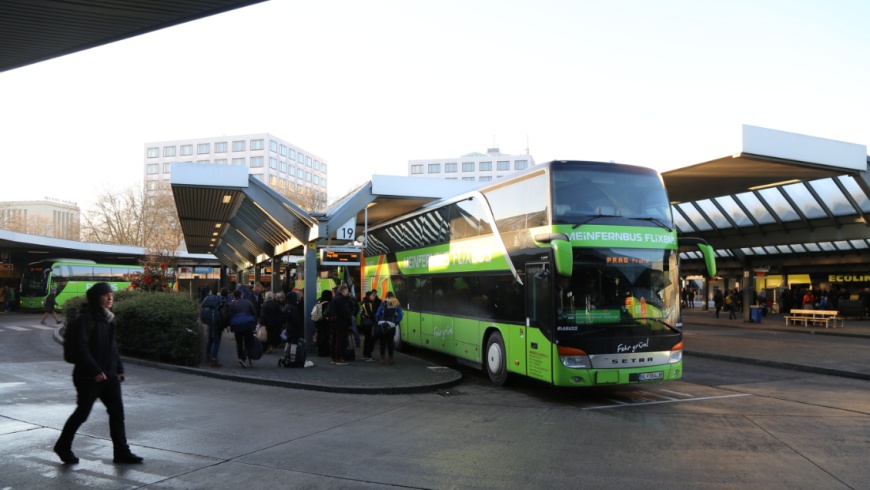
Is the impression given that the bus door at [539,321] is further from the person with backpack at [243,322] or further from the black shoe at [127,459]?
the black shoe at [127,459]

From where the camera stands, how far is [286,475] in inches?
226

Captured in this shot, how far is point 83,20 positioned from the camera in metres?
6.94

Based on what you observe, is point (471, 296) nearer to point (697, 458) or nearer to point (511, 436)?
point (511, 436)

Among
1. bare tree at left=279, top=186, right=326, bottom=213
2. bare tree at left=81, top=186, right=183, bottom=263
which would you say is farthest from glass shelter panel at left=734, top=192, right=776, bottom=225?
bare tree at left=81, top=186, right=183, bottom=263

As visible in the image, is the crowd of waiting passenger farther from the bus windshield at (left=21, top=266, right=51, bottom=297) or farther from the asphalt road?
the bus windshield at (left=21, top=266, right=51, bottom=297)

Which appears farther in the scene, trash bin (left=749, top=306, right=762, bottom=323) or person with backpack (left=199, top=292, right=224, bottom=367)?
trash bin (left=749, top=306, right=762, bottom=323)

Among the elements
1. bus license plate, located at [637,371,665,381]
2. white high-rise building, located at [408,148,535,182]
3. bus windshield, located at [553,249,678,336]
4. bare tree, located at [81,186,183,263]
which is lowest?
bus license plate, located at [637,371,665,381]

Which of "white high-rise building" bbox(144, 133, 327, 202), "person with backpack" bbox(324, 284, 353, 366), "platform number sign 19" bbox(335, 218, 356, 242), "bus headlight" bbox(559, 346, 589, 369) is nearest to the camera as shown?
"bus headlight" bbox(559, 346, 589, 369)

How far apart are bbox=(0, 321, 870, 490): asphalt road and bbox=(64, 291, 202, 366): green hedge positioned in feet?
2.90

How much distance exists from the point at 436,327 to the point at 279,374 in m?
4.41

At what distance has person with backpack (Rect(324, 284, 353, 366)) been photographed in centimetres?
1356

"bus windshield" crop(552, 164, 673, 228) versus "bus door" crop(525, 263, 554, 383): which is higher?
"bus windshield" crop(552, 164, 673, 228)

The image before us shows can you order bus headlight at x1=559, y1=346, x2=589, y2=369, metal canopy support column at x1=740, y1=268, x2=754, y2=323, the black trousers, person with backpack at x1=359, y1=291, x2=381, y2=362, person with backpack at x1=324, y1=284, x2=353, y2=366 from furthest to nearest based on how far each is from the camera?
metal canopy support column at x1=740, y1=268, x2=754, y2=323
person with backpack at x1=359, y1=291, x2=381, y2=362
person with backpack at x1=324, y1=284, x2=353, y2=366
bus headlight at x1=559, y1=346, x2=589, y2=369
the black trousers

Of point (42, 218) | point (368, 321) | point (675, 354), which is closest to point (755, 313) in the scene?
point (675, 354)
